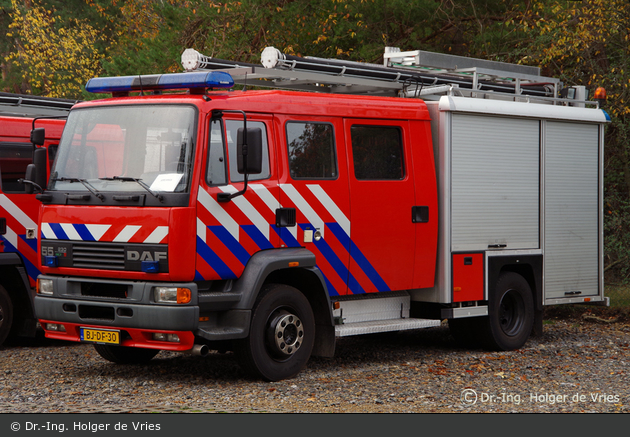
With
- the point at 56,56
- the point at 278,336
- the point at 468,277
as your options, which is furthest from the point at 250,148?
the point at 56,56

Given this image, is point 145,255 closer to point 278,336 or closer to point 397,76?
point 278,336

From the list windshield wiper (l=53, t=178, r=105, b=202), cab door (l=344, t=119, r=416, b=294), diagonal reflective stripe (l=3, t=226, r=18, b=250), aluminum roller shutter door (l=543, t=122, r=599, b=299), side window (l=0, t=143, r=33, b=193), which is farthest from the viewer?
aluminum roller shutter door (l=543, t=122, r=599, b=299)

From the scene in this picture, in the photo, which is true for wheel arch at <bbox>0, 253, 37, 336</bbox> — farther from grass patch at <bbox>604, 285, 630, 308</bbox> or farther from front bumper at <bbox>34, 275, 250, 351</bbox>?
grass patch at <bbox>604, 285, 630, 308</bbox>

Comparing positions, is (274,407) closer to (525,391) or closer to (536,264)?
(525,391)

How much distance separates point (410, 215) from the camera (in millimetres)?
9148

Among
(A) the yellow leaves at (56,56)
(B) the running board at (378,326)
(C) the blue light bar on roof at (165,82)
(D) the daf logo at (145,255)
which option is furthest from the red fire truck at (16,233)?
(A) the yellow leaves at (56,56)

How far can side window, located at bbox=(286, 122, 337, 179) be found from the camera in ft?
27.0

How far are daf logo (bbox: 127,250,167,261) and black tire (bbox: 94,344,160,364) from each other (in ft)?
5.42

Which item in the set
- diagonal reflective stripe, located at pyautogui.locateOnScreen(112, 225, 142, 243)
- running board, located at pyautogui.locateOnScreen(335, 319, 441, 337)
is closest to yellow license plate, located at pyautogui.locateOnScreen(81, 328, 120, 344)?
diagonal reflective stripe, located at pyautogui.locateOnScreen(112, 225, 142, 243)

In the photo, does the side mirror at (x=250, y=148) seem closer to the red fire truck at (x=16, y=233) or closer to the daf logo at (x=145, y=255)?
the daf logo at (x=145, y=255)

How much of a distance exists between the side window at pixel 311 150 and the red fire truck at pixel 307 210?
0.02 meters

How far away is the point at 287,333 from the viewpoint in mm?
8062

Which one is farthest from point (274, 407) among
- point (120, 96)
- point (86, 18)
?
point (86, 18)

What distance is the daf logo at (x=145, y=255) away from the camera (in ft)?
24.0
